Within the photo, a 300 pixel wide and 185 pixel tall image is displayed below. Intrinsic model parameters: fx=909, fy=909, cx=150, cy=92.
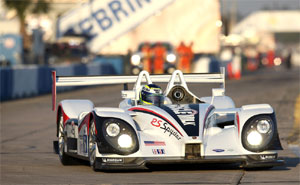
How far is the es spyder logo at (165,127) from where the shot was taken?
9.44 meters

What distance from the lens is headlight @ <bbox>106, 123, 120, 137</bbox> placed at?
372 inches

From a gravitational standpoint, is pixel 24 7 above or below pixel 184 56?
above

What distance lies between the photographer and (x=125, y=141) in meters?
9.41

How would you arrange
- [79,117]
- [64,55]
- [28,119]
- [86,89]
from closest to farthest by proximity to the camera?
[79,117], [28,119], [86,89], [64,55]

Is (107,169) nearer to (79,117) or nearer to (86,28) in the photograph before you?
(79,117)

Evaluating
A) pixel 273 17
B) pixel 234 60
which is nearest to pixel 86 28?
pixel 234 60

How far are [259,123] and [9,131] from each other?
27.1 ft

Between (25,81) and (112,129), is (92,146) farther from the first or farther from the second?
(25,81)

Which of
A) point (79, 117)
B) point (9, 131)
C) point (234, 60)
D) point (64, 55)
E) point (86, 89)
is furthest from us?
point (64, 55)

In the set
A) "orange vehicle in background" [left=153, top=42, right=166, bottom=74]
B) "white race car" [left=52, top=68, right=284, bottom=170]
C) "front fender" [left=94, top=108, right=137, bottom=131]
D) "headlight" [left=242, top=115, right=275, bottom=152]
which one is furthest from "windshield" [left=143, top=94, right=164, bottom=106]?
"orange vehicle in background" [left=153, top=42, right=166, bottom=74]

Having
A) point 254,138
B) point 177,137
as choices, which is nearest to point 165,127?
point 177,137

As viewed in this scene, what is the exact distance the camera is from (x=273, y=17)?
13325cm

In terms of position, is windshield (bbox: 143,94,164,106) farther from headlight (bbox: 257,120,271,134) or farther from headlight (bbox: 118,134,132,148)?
headlight (bbox: 257,120,271,134)

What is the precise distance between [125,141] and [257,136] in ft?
4.56
